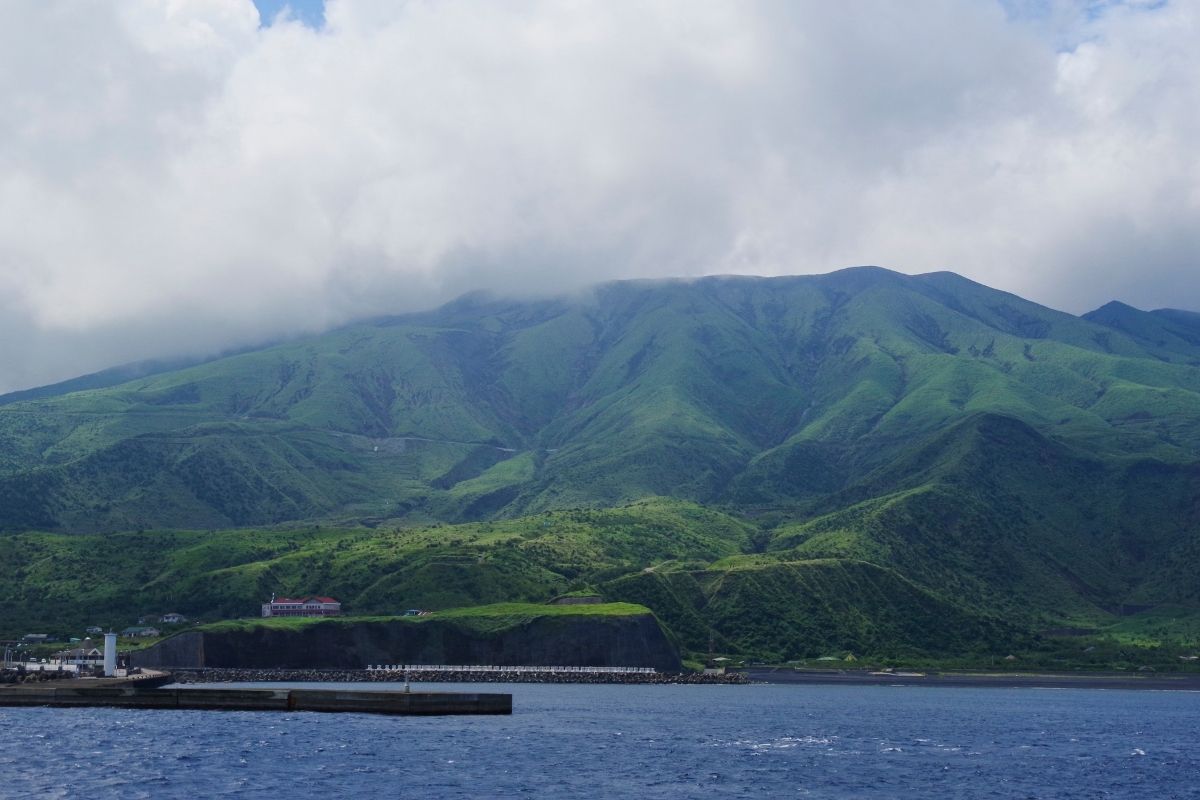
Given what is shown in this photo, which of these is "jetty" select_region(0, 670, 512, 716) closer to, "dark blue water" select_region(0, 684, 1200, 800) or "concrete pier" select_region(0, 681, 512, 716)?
"concrete pier" select_region(0, 681, 512, 716)

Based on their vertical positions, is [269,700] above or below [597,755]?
above

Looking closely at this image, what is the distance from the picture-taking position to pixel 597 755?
9912 cm

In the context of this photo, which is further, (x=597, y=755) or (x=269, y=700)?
(x=269, y=700)

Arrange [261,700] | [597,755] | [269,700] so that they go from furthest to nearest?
[269,700] → [261,700] → [597,755]

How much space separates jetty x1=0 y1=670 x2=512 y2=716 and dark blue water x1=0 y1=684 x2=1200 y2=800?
147cm

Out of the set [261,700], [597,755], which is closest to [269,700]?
[261,700]

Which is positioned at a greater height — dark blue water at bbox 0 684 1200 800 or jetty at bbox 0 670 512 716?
jetty at bbox 0 670 512 716

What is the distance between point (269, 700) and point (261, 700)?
2.39ft

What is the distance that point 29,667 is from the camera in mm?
169375

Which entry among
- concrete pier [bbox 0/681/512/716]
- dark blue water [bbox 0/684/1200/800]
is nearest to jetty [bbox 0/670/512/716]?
concrete pier [bbox 0/681/512/716]

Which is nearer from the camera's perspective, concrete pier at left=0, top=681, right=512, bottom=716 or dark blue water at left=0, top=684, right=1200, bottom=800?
dark blue water at left=0, top=684, right=1200, bottom=800

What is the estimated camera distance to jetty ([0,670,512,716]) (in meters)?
125

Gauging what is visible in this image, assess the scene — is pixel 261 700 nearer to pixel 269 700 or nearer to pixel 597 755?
pixel 269 700

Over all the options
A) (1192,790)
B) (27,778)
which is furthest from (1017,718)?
A: (27,778)
